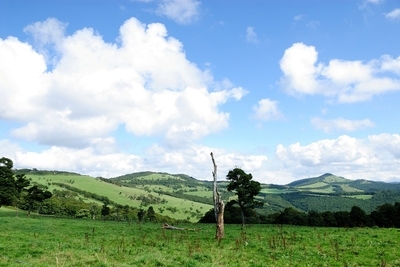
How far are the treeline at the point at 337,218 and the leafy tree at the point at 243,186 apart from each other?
291cm

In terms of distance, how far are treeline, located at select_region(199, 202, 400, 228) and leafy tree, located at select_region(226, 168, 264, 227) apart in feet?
9.55

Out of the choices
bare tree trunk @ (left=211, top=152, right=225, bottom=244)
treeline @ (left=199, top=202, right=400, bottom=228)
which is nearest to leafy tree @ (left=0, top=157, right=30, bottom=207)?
treeline @ (left=199, top=202, right=400, bottom=228)

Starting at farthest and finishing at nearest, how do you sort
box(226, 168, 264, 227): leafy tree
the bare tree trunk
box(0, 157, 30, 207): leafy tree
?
box(0, 157, 30, 207): leafy tree → box(226, 168, 264, 227): leafy tree → the bare tree trunk

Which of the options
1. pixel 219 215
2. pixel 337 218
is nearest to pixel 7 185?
pixel 219 215

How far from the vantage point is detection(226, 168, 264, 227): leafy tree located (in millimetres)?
57500

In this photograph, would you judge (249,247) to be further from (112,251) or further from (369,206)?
(369,206)

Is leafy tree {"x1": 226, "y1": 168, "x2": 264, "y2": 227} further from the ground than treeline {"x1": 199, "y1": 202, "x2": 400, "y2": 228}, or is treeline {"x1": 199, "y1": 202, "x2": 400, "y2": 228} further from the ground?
leafy tree {"x1": 226, "y1": 168, "x2": 264, "y2": 227}

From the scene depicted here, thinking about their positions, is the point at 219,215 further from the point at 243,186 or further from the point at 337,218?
the point at 337,218

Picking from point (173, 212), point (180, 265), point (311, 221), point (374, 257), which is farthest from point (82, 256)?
point (173, 212)

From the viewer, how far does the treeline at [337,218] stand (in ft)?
218

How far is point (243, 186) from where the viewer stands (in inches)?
2282

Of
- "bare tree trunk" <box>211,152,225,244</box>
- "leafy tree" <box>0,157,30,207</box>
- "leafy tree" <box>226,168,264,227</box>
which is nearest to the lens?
"bare tree trunk" <box>211,152,225,244</box>

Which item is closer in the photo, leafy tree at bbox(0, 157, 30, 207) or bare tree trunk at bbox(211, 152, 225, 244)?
bare tree trunk at bbox(211, 152, 225, 244)

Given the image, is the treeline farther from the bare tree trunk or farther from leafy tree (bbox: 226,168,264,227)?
the bare tree trunk
